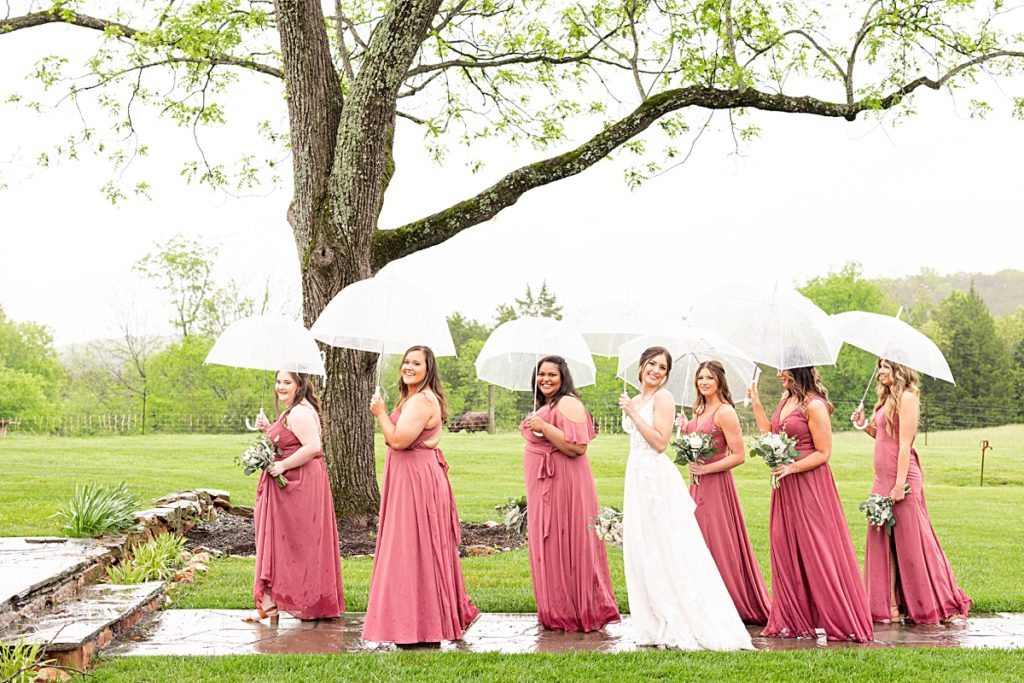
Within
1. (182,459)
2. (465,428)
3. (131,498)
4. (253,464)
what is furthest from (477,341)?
(253,464)

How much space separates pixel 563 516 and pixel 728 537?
131 centimetres

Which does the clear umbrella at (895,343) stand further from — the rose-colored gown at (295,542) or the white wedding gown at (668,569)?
the rose-colored gown at (295,542)

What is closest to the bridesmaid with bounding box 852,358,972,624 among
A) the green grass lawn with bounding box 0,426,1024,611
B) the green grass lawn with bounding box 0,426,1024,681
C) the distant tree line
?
the green grass lawn with bounding box 0,426,1024,681

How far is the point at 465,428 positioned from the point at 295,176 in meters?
30.0

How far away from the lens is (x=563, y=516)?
793 centimetres

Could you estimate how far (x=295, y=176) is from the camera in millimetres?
13188

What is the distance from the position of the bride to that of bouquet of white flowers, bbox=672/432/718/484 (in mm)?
354

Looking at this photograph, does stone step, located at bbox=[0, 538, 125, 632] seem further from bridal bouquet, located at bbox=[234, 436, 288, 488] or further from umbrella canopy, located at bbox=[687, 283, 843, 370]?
umbrella canopy, located at bbox=[687, 283, 843, 370]

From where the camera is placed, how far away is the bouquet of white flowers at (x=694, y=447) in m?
7.81

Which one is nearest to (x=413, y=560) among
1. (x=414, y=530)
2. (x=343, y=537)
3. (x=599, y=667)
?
(x=414, y=530)

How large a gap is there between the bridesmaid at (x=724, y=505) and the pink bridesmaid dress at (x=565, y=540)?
884 millimetres

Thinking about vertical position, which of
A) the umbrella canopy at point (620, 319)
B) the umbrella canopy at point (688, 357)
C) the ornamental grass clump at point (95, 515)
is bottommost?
the ornamental grass clump at point (95, 515)

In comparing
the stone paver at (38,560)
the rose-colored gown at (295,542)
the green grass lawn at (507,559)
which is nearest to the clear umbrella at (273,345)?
the rose-colored gown at (295,542)

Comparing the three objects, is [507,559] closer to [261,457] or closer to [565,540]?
[565,540]
